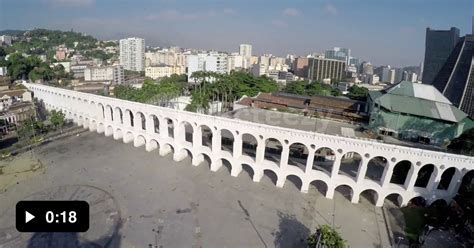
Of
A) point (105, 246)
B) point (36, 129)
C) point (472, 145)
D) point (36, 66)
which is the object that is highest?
point (36, 66)

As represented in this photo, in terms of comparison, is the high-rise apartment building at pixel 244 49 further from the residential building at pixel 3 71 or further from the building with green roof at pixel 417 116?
the building with green roof at pixel 417 116

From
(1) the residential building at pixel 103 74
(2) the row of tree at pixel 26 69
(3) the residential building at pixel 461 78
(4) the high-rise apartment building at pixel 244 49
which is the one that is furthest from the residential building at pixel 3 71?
(4) the high-rise apartment building at pixel 244 49

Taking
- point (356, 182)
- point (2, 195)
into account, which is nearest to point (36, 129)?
point (2, 195)

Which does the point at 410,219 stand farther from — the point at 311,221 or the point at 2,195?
the point at 2,195

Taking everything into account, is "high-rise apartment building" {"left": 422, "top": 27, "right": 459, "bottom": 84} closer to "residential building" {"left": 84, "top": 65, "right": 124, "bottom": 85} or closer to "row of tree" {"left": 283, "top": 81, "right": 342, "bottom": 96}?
"row of tree" {"left": 283, "top": 81, "right": 342, "bottom": 96}

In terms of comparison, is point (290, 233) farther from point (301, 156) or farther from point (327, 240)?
point (301, 156)

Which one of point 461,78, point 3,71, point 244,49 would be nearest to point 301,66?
point 244,49
